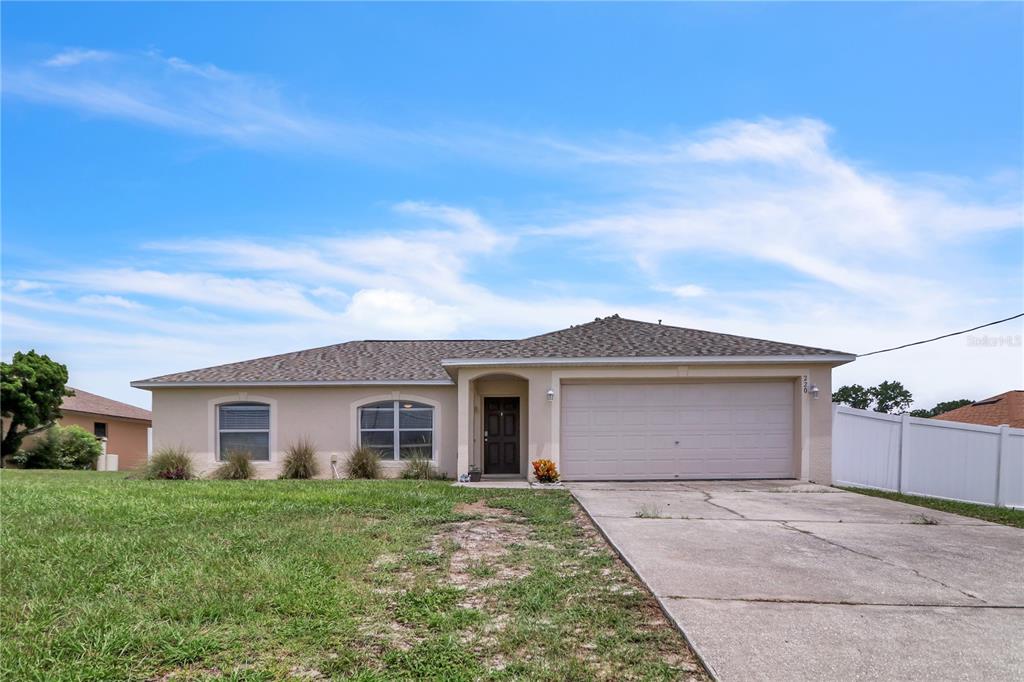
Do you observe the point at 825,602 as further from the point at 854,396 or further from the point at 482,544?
the point at 854,396

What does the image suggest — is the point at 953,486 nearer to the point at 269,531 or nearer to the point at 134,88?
the point at 269,531

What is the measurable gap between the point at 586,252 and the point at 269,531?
11134 millimetres

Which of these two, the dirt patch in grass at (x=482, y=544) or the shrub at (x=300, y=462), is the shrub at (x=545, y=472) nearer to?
the dirt patch in grass at (x=482, y=544)

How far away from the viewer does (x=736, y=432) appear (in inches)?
623

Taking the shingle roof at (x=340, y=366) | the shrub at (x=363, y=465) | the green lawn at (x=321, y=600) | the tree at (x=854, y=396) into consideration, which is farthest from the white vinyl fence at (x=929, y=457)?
the tree at (x=854, y=396)

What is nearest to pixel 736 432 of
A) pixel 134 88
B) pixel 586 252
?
pixel 586 252

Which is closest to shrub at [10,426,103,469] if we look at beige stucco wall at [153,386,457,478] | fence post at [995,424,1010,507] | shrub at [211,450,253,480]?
beige stucco wall at [153,386,457,478]

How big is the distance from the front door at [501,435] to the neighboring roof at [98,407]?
19405mm

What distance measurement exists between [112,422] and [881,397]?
48.4 m

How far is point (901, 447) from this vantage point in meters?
14.5

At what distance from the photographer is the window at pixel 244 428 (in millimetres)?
18453

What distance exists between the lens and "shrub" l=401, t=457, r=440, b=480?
57.3 ft

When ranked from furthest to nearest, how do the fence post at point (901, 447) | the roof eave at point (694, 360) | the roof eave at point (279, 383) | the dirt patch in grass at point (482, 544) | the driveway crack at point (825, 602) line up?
the roof eave at point (279, 383) < the roof eave at point (694, 360) < the fence post at point (901, 447) < the dirt patch in grass at point (482, 544) < the driveway crack at point (825, 602)

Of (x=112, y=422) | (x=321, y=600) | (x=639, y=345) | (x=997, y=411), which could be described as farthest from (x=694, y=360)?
(x=112, y=422)
